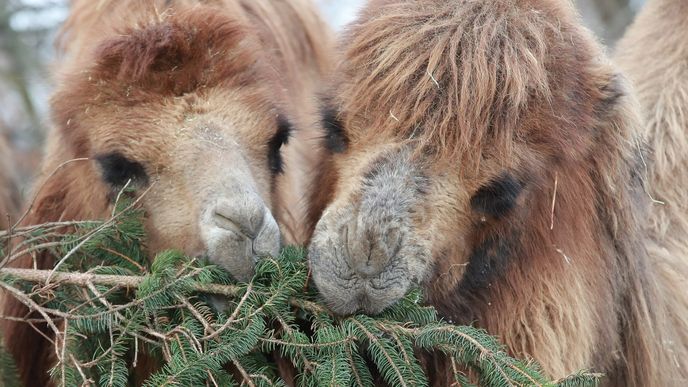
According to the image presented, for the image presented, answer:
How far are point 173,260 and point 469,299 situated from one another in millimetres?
1145

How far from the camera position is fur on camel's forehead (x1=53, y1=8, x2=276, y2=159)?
404cm

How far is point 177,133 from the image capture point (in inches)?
157

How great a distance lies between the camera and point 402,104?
12.1ft

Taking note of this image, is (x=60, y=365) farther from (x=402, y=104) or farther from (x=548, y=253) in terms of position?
(x=548, y=253)

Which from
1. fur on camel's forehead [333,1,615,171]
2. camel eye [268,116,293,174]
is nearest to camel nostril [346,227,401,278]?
fur on camel's forehead [333,1,615,171]

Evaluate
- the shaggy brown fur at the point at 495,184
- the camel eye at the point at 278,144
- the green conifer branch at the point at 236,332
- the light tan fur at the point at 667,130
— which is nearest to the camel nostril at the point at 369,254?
the shaggy brown fur at the point at 495,184

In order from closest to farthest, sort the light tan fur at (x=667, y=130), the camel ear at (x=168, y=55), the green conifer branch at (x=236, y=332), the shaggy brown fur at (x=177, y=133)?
1. the green conifer branch at (x=236, y=332)
2. the shaggy brown fur at (x=177, y=133)
3. the camel ear at (x=168, y=55)
4. the light tan fur at (x=667, y=130)

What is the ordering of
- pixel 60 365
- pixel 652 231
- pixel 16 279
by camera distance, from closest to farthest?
1. pixel 60 365
2. pixel 16 279
3. pixel 652 231

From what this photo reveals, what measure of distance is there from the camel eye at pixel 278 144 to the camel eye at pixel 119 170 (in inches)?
22.0

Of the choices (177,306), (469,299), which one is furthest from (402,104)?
(177,306)

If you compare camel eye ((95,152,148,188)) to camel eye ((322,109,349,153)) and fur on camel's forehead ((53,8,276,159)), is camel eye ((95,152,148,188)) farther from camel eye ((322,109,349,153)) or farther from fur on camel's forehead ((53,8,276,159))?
camel eye ((322,109,349,153))

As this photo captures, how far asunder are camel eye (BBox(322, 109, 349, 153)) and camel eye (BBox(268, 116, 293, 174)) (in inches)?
14.4

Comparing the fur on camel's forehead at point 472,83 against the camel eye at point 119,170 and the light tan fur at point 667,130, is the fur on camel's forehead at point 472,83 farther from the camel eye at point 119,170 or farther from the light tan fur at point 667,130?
the camel eye at point 119,170

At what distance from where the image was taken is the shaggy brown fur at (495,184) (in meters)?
3.54
